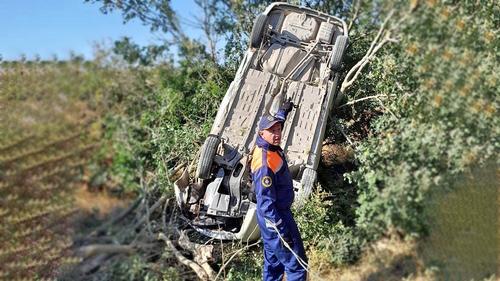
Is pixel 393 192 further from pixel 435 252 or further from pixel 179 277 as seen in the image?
pixel 179 277

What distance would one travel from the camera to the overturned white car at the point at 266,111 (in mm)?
5777

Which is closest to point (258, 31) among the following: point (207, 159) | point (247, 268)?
point (207, 159)

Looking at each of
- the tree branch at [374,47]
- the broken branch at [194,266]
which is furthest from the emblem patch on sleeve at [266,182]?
the tree branch at [374,47]

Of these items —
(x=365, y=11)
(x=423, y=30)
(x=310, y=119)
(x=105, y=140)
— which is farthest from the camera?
(x=310, y=119)

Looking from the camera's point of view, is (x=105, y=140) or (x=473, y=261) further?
(x=473, y=261)

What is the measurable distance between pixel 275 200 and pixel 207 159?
1.48 meters

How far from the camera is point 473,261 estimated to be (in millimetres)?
4473

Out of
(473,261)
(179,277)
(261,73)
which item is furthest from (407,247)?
(261,73)

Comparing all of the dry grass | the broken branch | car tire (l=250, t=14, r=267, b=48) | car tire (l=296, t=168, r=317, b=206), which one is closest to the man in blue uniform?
the broken branch

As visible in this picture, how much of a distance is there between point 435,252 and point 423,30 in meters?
1.73

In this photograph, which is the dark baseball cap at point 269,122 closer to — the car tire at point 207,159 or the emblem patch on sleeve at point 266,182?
the emblem patch on sleeve at point 266,182

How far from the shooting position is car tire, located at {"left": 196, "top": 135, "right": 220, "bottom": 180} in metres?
5.78

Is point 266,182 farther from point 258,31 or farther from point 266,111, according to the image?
point 258,31

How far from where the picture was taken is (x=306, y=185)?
5.64 metres
